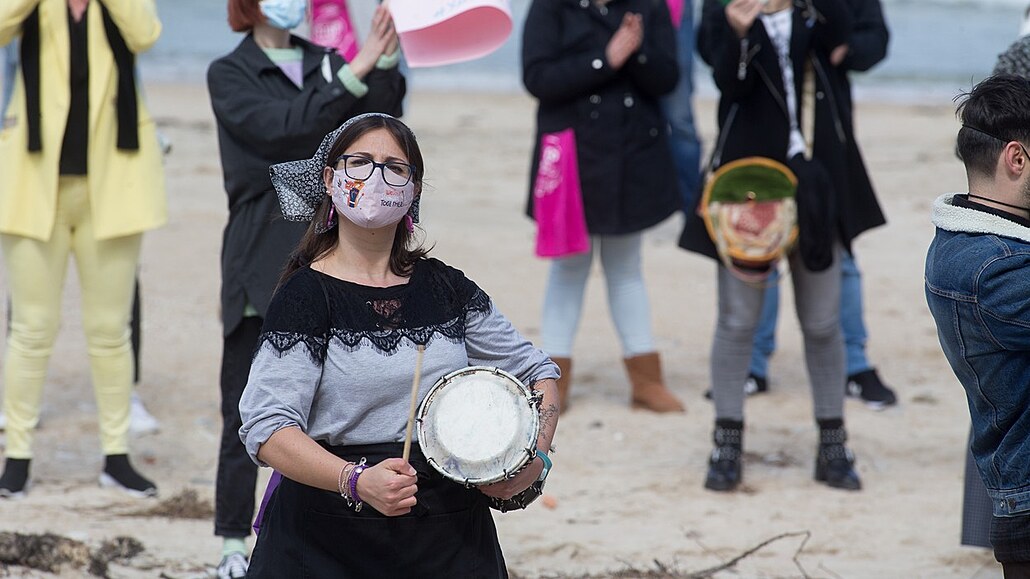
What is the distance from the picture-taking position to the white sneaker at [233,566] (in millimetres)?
4164

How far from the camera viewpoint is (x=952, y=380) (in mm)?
6785

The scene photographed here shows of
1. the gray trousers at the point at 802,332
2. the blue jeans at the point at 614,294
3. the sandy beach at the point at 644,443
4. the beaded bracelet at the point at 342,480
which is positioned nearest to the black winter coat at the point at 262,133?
the sandy beach at the point at 644,443

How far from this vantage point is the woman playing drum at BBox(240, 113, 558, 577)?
2609 millimetres

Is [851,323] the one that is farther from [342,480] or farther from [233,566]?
[342,480]

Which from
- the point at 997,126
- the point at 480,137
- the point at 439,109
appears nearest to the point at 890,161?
the point at 480,137

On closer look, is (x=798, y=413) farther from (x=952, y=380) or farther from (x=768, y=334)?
(x=952, y=380)

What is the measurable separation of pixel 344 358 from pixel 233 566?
1747mm

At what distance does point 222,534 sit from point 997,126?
2678 mm

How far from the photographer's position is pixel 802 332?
206 inches

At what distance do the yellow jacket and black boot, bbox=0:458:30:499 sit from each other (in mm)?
884

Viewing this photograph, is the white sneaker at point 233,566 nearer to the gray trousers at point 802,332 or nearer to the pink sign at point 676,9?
the gray trousers at point 802,332

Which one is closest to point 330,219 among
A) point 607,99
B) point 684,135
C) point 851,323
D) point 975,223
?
point 975,223

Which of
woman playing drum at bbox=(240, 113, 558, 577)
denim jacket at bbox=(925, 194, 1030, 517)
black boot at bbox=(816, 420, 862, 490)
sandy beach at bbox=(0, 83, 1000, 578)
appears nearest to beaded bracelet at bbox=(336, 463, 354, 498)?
woman playing drum at bbox=(240, 113, 558, 577)

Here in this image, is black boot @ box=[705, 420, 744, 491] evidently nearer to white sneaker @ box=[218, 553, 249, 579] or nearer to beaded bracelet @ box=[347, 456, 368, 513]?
white sneaker @ box=[218, 553, 249, 579]
